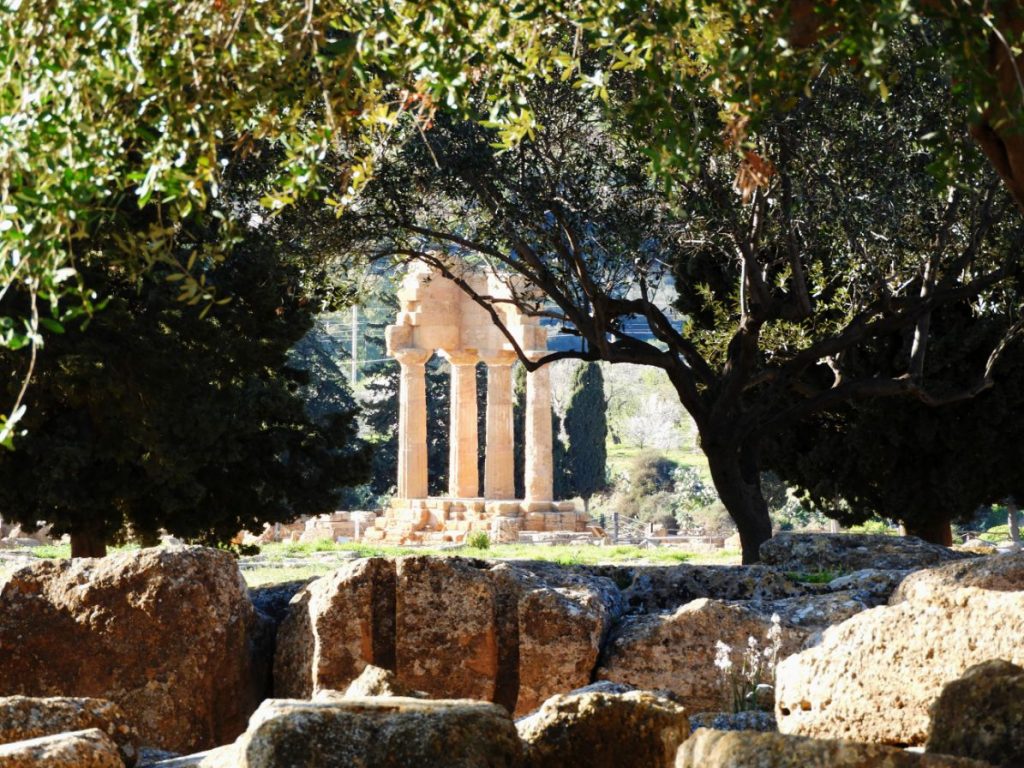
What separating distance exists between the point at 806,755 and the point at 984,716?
86 cm

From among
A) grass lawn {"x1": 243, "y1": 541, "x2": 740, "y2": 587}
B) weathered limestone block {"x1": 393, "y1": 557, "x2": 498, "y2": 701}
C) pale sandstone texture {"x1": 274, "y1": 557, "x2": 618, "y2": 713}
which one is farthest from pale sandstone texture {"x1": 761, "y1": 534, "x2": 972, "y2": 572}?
grass lawn {"x1": 243, "y1": 541, "x2": 740, "y2": 587}

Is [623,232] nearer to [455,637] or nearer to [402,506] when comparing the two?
[455,637]

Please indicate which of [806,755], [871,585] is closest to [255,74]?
[806,755]

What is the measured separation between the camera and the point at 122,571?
900 cm

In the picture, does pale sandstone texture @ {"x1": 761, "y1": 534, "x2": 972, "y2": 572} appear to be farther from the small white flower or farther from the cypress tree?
the cypress tree

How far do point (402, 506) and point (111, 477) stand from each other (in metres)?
23.9

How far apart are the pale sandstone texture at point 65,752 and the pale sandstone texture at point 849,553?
23.8 feet

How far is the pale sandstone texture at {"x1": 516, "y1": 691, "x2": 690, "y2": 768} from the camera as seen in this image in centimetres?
573

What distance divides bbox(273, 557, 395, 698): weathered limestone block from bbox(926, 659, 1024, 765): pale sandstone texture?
4802 mm

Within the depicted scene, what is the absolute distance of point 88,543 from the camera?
59.9 ft

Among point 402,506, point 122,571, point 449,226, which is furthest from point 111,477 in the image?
point 402,506

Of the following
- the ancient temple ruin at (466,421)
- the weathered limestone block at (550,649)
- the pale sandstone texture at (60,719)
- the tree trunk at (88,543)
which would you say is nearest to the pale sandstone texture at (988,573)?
the weathered limestone block at (550,649)

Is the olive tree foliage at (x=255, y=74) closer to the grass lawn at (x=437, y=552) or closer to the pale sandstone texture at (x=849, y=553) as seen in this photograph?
the pale sandstone texture at (x=849, y=553)

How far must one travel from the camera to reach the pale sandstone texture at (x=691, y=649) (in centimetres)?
938
